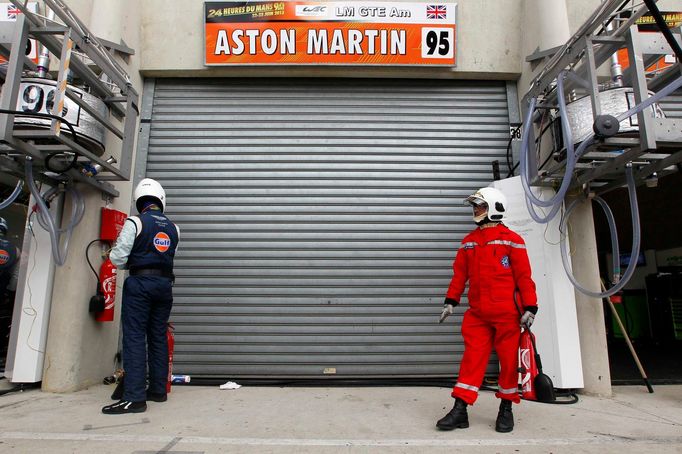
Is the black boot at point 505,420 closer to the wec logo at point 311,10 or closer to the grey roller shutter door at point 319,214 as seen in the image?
the grey roller shutter door at point 319,214

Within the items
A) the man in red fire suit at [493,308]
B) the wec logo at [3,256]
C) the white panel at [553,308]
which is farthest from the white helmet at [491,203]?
the wec logo at [3,256]

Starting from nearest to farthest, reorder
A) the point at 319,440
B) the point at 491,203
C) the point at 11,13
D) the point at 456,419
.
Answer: the point at 319,440 < the point at 456,419 < the point at 491,203 < the point at 11,13

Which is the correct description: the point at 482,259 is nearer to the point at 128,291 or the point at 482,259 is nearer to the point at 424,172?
the point at 424,172

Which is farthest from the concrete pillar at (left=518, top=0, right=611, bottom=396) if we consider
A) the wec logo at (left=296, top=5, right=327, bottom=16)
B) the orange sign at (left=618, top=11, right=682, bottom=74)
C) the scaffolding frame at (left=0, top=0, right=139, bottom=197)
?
the scaffolding frame at (left=0, top=0, right=139, bottom=197)

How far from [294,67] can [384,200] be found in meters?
2.04

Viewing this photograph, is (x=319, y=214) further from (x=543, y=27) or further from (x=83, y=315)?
(x=543, y=27)

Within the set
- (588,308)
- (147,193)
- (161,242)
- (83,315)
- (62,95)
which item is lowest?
(83,315)

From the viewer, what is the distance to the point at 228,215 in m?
5.11

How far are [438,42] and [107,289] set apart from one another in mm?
4786

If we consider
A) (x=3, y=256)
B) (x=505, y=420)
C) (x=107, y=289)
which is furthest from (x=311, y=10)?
(x=3, y=256)

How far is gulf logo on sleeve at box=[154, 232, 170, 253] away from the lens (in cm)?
359

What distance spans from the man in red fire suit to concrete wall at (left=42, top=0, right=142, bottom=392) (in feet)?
11.7

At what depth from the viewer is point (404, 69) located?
5258 millimetres

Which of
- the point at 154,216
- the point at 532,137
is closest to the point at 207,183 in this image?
the point at 154,216
